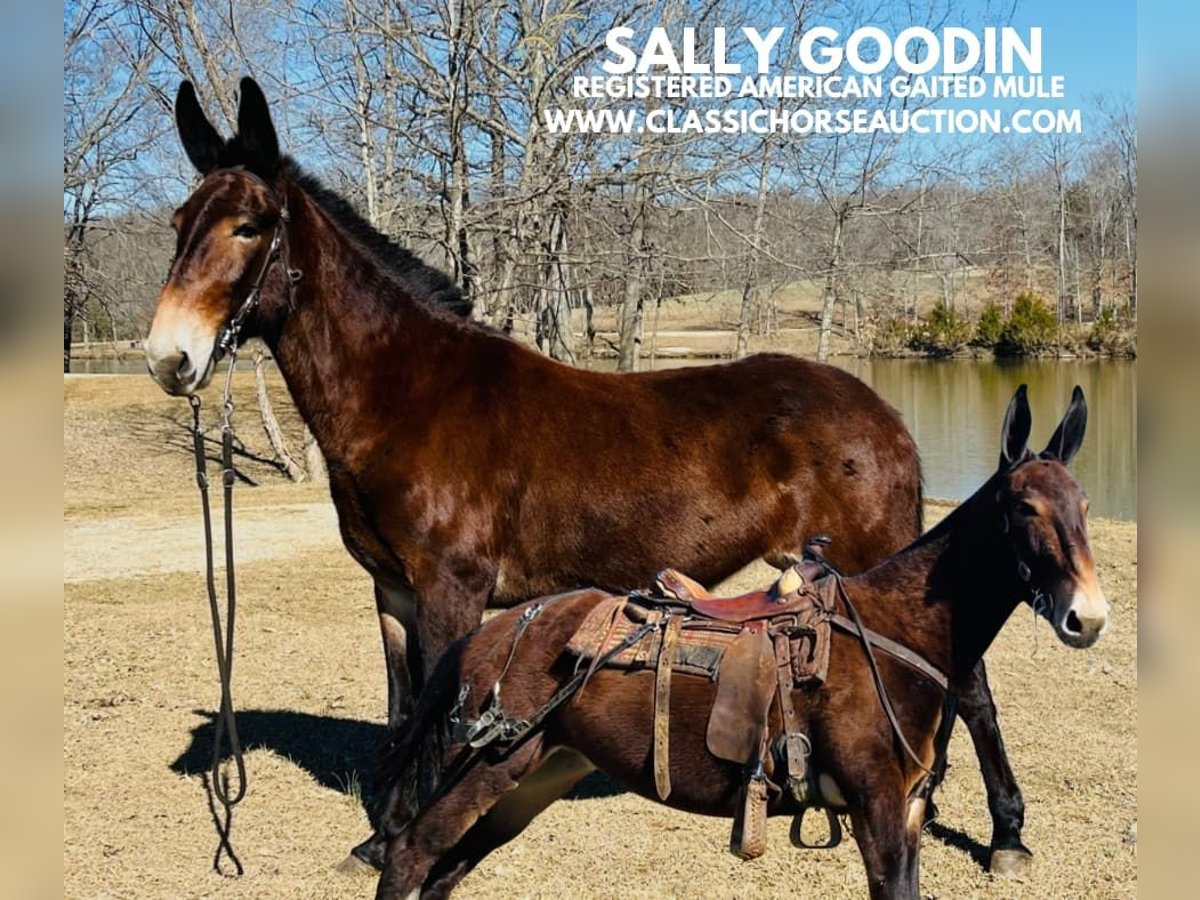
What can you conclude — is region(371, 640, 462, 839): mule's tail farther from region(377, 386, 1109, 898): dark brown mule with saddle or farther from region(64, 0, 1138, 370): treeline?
region(64, 0, 1138, 370): treeline

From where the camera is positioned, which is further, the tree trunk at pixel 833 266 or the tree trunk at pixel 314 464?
the tree trunk at pixel 314 464

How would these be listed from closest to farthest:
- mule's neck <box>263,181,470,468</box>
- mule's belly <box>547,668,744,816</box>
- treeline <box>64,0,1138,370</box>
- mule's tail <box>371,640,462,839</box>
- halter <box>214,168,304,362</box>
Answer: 1. mule's belly <box>547,668,744,816</box>
2. mule's tail <box>371,640,462,839</box>
3. halter <box>214,168,304,362</box>
4. mule's neck <box>263,181,470,468</box>
5. treeline <box>64,0,1138,370</box>

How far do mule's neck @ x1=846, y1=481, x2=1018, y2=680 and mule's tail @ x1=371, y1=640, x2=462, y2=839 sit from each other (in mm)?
1303

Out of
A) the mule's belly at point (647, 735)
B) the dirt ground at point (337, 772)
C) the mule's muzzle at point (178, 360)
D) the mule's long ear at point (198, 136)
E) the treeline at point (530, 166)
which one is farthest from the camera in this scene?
the treeline at point (530, 166)

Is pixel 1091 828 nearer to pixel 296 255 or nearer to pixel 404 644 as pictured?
pixel 404 644

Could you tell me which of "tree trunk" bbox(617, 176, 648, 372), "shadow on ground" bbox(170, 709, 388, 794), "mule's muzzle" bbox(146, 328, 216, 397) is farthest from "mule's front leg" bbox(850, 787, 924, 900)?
"tree trunk" bbox(617, 176, 648, 372)

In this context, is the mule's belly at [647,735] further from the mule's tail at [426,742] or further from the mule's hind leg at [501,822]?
the mule's tail at [426,742]

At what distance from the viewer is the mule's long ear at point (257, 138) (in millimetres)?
4172

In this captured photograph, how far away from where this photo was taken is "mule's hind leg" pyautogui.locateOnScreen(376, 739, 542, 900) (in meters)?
3.26

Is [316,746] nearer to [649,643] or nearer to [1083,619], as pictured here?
[649,643]

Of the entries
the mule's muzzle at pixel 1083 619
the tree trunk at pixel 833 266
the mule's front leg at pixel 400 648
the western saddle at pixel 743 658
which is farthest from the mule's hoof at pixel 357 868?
the tree trunk at pixel 833 266

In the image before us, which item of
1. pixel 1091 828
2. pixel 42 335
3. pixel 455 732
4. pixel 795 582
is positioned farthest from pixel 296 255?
pixel 1091 828

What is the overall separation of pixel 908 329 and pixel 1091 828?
40.8 metres

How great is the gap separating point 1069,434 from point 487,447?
2.33 m
